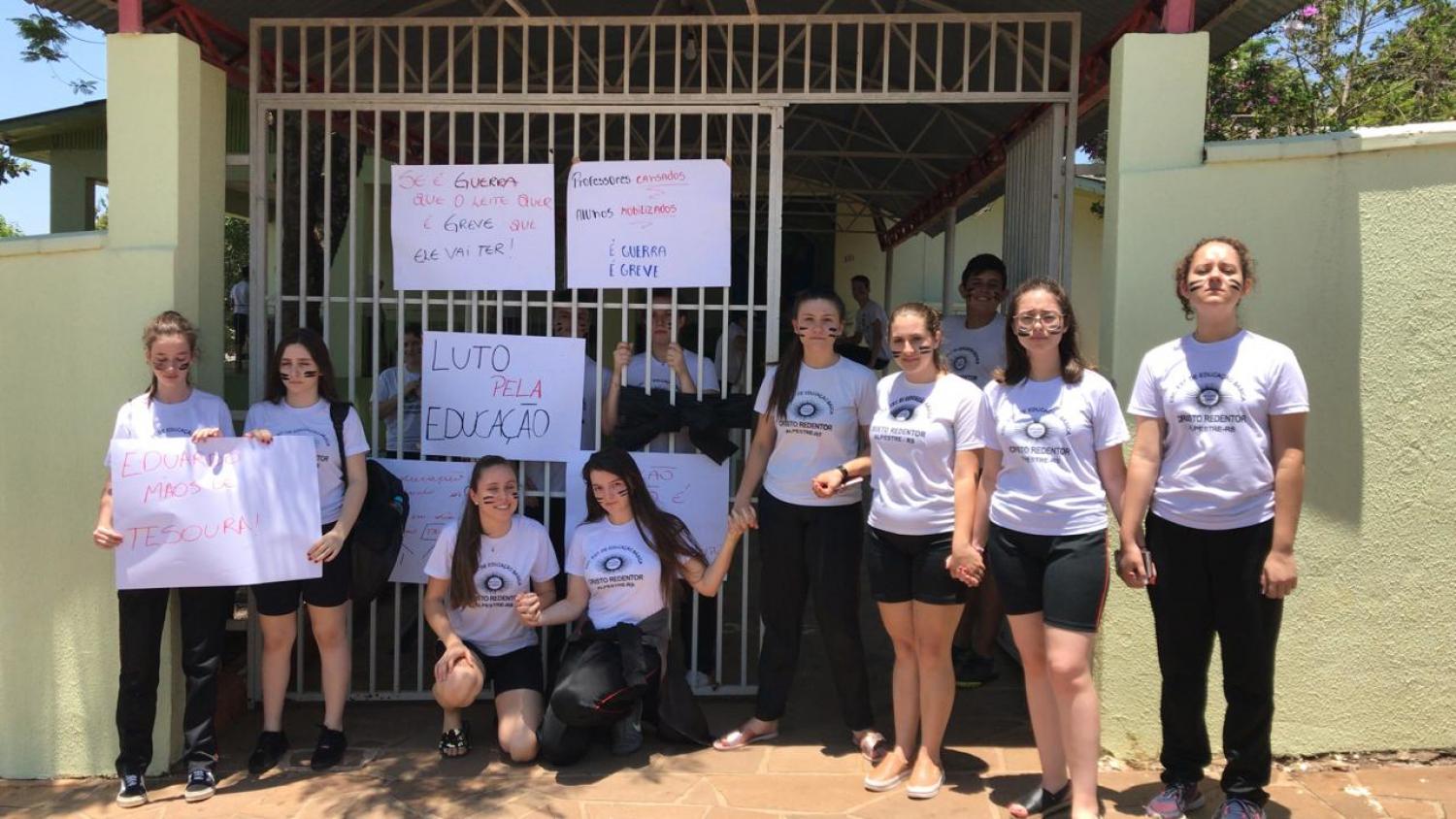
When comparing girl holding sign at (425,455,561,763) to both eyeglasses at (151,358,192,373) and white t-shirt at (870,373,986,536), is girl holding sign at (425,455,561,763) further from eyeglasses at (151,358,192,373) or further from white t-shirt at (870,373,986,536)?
white t-shirt at (870,373,986,536)

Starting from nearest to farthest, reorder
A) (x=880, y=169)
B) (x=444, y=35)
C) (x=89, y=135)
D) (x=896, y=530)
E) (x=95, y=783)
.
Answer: (x=896, y=530) < (x=95, y=783) < (x=444, y=35) < (x=880, y=169) < (x=89, y=135)

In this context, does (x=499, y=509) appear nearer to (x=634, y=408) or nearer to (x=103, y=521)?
(x=634, y=408)

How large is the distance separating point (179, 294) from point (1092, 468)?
136 inches

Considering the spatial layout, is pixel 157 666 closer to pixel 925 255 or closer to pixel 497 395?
pixel 497 395

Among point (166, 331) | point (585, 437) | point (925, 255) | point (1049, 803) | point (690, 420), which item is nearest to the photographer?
point (1049, 803)

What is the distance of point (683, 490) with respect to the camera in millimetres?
4660

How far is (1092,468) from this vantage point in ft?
11.0

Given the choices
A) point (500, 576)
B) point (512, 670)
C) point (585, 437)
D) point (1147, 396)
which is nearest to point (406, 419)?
point (585, 437)

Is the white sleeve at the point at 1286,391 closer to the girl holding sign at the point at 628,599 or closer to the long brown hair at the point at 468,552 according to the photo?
the girl holding sign at the point at 628,599

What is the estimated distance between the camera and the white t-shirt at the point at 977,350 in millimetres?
4926

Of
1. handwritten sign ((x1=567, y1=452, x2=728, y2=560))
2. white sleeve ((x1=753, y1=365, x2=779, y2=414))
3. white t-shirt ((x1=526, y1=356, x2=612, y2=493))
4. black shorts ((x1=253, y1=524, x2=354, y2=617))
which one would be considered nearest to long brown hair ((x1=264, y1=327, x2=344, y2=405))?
black shorts ((x1=253, y1=524, x2=354, y2=617))

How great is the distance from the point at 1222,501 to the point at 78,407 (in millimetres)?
4150

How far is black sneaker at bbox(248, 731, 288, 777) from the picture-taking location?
4.10 m

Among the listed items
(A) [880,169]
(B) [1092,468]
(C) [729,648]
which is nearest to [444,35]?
(C) [729,648]
